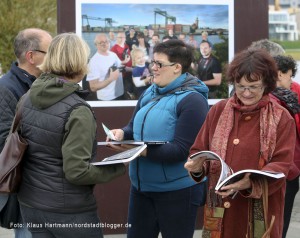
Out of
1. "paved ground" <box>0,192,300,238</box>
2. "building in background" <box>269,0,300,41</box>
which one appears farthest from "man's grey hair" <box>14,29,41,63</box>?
"building in background" <box>269,0,300,41</box>

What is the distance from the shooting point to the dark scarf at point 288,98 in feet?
13.9

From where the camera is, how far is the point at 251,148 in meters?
3.23

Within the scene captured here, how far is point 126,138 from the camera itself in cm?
431

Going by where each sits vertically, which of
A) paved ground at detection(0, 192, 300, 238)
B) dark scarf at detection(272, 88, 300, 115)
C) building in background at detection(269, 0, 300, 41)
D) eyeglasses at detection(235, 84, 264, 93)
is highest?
building in background at detection(269, 0, 300, 41)

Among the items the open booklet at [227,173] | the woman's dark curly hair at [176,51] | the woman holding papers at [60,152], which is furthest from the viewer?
the woman's dark curly hair at [176,51]

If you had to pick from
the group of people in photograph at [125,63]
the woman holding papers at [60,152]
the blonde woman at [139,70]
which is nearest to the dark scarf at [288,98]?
the woman holding papers at [60,152]

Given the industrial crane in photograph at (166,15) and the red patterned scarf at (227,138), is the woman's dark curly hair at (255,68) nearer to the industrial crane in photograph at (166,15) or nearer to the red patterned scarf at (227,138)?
the red patterned scarf at (227,138)

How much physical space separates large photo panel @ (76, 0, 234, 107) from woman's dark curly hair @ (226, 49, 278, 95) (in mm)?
2517

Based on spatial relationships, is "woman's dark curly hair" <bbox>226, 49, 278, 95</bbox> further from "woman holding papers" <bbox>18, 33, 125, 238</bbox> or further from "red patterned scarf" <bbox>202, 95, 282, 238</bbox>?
"woman holding papers" <bbox>18, 33, 125, 238</bbox>

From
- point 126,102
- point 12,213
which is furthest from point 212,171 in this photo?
point 126,102

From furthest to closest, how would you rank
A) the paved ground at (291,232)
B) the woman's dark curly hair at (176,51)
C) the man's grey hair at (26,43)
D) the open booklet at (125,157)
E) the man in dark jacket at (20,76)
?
the paved ground at (291,232) → the man's grey hair at (26,43) → the woman's dark curly hair at (176,51) → the man in dark jacket at (20,76) → the open booklet at (125,157)

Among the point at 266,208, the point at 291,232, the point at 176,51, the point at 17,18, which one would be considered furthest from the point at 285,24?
the point at 266,208

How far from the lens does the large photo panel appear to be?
5.73m

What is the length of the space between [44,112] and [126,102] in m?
2.59
